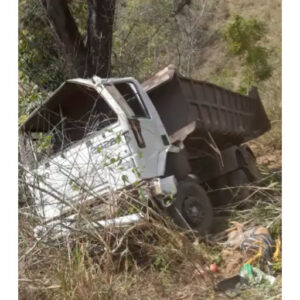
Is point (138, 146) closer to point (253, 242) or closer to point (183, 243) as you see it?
point (183, 243)

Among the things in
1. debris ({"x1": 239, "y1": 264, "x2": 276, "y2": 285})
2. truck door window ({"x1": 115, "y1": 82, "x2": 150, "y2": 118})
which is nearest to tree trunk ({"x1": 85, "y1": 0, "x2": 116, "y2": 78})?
truck door window ({"x1": 115, "y1": 82, "x2": 150, "y2": 118})

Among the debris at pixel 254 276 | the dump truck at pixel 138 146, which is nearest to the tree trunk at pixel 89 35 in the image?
the dump truck at pixel 138 146

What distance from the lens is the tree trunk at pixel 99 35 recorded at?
570cm

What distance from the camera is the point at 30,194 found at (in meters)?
4.64

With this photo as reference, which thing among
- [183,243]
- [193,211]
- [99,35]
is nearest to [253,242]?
[183,243]

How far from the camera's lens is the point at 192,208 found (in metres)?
4.87

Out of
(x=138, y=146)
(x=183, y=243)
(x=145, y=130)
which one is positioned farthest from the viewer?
(x=145, y=130)

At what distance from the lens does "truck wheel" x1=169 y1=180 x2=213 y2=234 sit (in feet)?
15.4

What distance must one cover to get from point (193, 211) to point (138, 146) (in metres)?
0.71

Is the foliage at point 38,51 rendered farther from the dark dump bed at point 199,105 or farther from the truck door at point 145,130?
the dark dump bed at point 199,105

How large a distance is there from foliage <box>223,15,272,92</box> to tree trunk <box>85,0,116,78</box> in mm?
1463

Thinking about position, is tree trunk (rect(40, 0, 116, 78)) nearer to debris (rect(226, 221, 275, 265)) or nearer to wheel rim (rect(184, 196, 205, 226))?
wheel rim (rect(184, 196, 205, 226))
